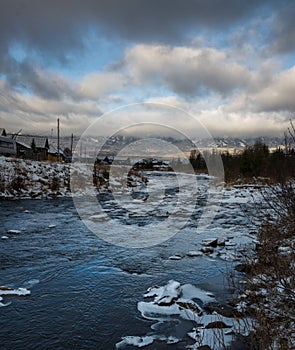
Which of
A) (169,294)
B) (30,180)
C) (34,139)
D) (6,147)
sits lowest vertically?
(169,294)

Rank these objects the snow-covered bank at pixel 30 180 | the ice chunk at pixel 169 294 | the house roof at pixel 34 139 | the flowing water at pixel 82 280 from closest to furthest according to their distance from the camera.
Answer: the flowing water at pixel 82 280, the ice chunk at pixel 169 294, the snow-covered bank at pixel 30 180, the house roof at pixel 34 139

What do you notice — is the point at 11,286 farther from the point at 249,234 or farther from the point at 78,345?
the point at 249,234

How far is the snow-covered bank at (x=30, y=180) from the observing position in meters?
21.2

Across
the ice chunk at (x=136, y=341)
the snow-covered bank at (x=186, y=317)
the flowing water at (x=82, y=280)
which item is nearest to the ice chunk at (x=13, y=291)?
the flowing water at (x=82, y=280)

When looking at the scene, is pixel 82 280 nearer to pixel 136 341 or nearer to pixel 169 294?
pixel 169 294

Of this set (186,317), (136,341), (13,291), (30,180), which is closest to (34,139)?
(30,180)

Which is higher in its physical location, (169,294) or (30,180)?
Result: (30,180)

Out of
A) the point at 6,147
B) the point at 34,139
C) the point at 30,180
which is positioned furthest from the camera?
the point at 34,139

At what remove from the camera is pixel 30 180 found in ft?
76.6

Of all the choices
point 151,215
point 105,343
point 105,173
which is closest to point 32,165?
point 105,173

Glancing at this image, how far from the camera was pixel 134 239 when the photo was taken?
35.1 ft

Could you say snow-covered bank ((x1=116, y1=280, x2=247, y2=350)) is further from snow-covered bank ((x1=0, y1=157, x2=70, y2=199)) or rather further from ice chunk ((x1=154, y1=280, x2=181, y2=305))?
snow-covered bank ((x1=0, y1=157, x2=70, y2=199))

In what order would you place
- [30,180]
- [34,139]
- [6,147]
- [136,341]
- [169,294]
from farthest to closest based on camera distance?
[34,139] < [6,147] < [30,180] < [169,294] < [136,341]

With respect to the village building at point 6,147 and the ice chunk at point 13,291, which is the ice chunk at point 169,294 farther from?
the village building at point 6,147
